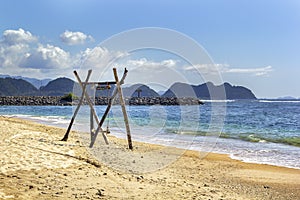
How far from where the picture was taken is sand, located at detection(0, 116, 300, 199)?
679 centimetres

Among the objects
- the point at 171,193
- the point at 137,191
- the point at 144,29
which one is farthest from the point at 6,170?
the point at 144,29

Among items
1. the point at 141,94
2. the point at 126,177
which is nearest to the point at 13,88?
the point at 141,94

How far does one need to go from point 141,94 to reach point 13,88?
121m

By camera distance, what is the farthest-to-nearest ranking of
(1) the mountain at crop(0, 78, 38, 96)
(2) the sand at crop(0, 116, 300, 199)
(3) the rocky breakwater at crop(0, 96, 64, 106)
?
(1) the mountain at crop(0, 78, 38, 96) < (3) the rocky breakwater at crop(0, 96, 64, 106) < (2) the sand at crop(0, 116, 300, 199)

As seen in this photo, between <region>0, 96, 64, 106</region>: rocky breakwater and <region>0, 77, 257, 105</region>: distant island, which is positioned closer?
<region>0, 77, 257, 105</region>: distant island

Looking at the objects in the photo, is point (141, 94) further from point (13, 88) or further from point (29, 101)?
point (13, 88)

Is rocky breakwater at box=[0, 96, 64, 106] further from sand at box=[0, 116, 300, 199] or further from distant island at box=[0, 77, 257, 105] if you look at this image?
sand at box=[0, 116, 300, 199]

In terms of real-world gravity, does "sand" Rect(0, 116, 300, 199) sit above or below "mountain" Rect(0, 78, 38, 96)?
below

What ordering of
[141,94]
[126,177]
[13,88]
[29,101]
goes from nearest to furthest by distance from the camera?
1. [126,177]
2. [141,94]
3. [29,101]
4. [13,88]

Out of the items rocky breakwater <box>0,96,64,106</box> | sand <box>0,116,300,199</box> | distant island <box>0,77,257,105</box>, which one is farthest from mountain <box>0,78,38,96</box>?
sand <box>0,116,300,199</box>

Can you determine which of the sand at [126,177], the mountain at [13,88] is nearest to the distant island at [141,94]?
the mountain at [13,88]

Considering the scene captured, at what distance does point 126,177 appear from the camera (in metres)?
8.15

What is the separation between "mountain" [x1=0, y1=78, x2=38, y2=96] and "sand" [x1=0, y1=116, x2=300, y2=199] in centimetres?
11589

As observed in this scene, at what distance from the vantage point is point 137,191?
23.3 feet
